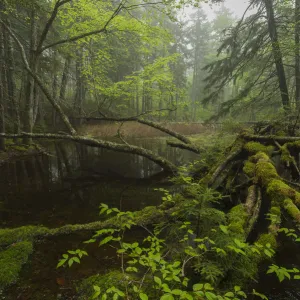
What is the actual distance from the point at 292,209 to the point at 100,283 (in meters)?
2.74

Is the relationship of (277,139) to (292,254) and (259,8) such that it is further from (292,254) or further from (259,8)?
(259,8)

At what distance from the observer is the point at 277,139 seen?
6242mm

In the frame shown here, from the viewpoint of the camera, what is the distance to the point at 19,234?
409 cm

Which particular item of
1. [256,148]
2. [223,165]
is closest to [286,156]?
[256,148]

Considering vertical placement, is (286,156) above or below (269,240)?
above

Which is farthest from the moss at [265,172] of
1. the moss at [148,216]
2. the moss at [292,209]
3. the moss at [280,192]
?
the moss at [148,216]

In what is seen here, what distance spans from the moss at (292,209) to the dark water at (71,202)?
1110 mm

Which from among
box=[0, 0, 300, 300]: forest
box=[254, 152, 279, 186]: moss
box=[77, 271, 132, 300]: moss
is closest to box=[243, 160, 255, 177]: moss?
box=[0, 0, 300, 300]: forest

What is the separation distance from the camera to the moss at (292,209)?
2833mm

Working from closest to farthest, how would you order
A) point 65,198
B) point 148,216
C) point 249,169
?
point 148,216, point 249,169, point 65,198

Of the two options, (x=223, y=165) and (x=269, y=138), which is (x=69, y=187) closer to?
(x=223, y=165)

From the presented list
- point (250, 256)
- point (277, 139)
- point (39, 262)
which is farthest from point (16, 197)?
point (277, 139)

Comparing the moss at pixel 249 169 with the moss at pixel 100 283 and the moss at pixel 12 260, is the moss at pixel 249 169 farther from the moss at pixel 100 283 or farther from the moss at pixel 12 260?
the moss at pixel 12 260

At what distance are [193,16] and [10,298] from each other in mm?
44795
